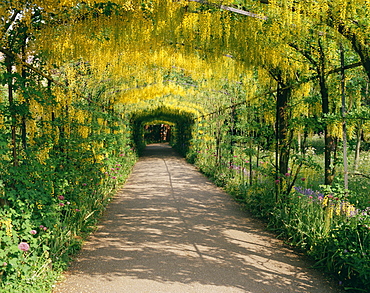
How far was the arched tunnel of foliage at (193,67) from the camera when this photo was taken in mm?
2744

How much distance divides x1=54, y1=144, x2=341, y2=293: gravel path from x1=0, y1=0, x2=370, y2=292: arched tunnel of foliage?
23 centimetres

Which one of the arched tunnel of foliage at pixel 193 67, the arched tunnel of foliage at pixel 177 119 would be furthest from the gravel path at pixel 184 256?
the arched tunnel of foliage at pixel 177 119

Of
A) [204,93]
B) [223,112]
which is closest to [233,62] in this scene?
[223,112]

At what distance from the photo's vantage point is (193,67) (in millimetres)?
5602

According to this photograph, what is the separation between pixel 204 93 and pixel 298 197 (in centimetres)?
631

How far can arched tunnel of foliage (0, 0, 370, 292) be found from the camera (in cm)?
274

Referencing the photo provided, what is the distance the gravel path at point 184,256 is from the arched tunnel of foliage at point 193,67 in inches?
9.2

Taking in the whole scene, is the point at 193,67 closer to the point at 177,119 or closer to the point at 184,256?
the point at 184,256

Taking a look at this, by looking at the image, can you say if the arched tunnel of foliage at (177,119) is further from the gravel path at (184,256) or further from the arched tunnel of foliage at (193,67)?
the gravel path at (184,256)

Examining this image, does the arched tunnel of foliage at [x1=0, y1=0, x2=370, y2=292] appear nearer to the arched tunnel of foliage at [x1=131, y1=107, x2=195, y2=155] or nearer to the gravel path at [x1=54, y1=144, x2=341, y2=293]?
the gravel path at [x1=54, y1=144, x2=341, y2=293]

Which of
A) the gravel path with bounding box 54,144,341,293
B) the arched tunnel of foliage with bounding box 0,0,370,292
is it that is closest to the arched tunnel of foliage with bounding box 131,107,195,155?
the arched tunnel of foliage with bounding box 0,0,370,292

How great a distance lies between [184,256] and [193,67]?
3.19 meters

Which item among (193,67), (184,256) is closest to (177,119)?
(193,67)

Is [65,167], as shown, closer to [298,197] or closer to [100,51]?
[100,51]
